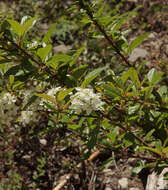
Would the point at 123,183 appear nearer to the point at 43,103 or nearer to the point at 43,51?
the point at 43,103

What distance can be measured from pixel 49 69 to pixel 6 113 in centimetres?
49

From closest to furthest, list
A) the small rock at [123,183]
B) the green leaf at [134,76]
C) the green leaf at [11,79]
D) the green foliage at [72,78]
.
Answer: the green foliage at [72,78] → the green leaf at [134,76] → the green leaf at [11,79] → the small rock at [123,183]

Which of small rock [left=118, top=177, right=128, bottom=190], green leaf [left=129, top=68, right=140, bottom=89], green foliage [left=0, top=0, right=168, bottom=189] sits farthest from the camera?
small rock [left=118, top=177, right=128, bottom=190]

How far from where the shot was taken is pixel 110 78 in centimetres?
182

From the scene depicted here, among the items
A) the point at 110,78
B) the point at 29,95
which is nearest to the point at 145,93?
the point at 110,78

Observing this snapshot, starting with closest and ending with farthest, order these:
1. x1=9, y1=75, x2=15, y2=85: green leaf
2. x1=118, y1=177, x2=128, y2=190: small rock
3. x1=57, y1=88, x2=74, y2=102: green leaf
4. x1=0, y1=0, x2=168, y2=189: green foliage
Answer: x1=57, y1=88, x2=74, y2=102: green leaf < x1=0, y1=0, x2=168, y2=189: green foliage < x1=9, y1=75, x2=15, y2=85: green leaf < x1=118, y1=177, x2=128, y2=190: small rock

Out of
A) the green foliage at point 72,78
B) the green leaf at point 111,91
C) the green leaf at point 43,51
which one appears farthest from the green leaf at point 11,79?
the green leaf at point 111,91

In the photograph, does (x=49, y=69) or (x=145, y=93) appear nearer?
(x=49, y=69)

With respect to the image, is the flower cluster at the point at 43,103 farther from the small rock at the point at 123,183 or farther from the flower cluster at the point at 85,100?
the small rock at the point at 123,183

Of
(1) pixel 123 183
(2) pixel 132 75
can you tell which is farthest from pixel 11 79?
(1) pixel 123 183

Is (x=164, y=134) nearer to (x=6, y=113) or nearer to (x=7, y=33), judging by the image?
(x=6, y=113)

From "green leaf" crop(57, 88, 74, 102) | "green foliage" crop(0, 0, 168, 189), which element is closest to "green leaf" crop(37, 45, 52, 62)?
"green foliage" crop(0, 0, 168, 189)

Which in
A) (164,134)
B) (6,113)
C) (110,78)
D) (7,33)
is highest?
(7,33)

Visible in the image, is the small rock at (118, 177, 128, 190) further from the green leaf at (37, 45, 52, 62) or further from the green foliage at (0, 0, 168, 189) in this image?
the green leaf at (37, 45, 52, 62)
